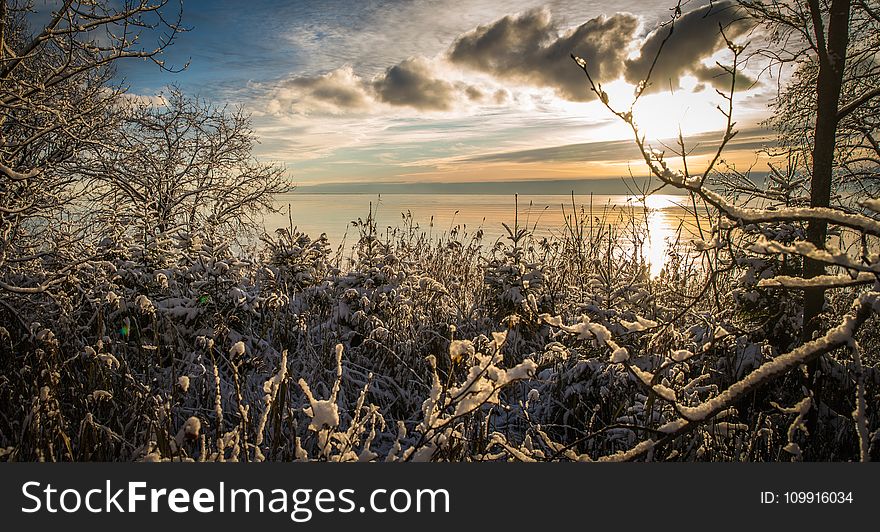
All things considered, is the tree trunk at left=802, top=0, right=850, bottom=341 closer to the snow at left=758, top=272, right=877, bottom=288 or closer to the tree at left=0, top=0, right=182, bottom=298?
the snow at left=758, top=272, right=877, bottom=288

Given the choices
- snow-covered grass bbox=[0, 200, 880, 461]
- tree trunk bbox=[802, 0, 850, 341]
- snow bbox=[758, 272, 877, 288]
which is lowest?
snow-covered grass bbox=[0, 200, 880, 461]

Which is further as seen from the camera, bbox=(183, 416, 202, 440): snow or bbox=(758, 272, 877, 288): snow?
bbox=(183, 416, 202, 440): snow

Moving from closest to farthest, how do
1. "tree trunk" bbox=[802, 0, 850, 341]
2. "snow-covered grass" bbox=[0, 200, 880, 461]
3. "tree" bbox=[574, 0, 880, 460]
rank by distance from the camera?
"tree" bbox=[574, 0, 880, 460], "snow-covered grass" bbox=[0, 200, 880, 461], "tree trunk" bbox=[802, 0, 850, 341]

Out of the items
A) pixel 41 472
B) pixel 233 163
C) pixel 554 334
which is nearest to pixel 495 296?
pixel 554 334

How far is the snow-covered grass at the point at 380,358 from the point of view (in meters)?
3.12

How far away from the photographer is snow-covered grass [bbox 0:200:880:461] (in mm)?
3117

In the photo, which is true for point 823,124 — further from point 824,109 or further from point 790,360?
point 790,360

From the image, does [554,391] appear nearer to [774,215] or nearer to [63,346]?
[774,215]

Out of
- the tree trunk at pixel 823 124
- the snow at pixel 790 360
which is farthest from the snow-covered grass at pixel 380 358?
the snow at pixel 790 360

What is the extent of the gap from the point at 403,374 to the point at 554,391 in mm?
1560

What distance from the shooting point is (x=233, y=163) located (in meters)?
11.9

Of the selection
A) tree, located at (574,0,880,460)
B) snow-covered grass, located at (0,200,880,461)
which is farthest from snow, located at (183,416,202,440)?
tree, located at (574,0,880,460)

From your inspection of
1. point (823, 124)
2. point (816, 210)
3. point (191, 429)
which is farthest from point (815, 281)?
point (823, 124)

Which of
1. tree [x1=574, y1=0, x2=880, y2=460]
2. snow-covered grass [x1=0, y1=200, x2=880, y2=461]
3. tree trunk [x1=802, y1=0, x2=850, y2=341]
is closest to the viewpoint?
tree [x1=574, y1=0, x2=880, y2=460]
